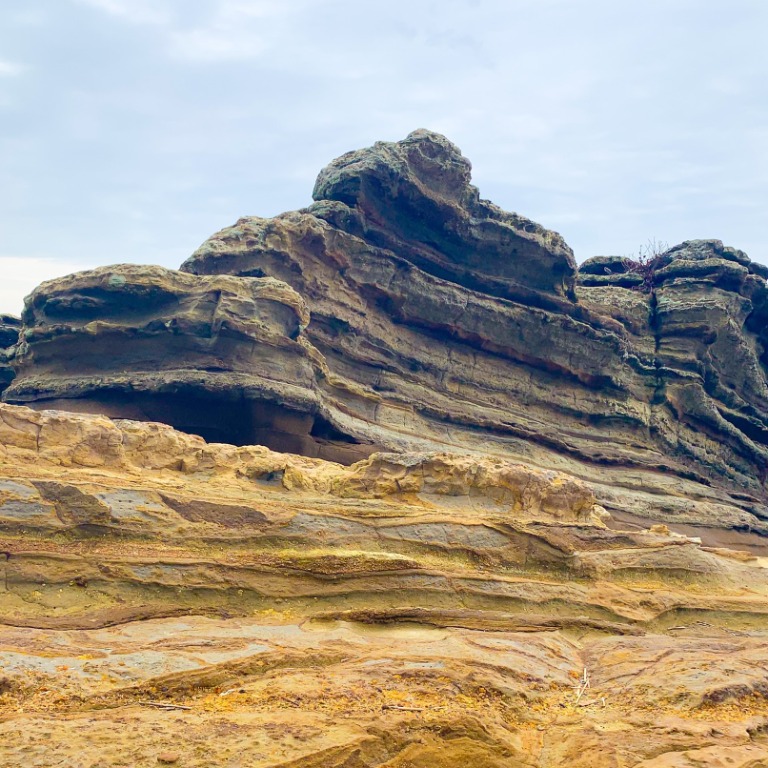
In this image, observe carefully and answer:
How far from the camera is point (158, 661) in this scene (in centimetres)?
974

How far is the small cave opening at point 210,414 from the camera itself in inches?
844

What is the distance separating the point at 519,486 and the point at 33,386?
13295 mm

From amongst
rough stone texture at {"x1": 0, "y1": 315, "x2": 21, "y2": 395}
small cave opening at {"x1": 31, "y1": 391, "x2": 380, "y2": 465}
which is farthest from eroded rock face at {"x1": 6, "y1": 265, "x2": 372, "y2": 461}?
rough stone texture at {"x1": 0, "y1": 315, "x2": 21, "y2": 395}

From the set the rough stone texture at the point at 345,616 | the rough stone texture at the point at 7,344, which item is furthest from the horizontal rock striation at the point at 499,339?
the rough stone texture at the point at 345,616

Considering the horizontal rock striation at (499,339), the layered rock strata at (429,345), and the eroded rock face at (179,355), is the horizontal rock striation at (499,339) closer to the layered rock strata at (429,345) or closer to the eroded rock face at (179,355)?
the layered rock strata at (429,345)

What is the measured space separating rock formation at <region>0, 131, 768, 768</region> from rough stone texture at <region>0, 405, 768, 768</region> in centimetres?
5

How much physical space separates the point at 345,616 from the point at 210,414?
33.6 ft

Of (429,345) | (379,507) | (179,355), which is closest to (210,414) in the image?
(179,355)

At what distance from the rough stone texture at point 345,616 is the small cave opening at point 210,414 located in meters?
3.47

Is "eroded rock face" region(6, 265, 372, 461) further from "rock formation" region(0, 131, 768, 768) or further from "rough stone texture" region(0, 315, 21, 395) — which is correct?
"rough stone texture" region(0, 315, 21, 395)

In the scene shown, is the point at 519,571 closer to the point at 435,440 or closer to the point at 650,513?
the point at 435,440

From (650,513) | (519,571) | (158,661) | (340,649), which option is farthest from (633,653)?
(650,513)

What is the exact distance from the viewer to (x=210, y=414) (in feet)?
71.3

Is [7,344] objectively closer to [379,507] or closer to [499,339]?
[499,339]
